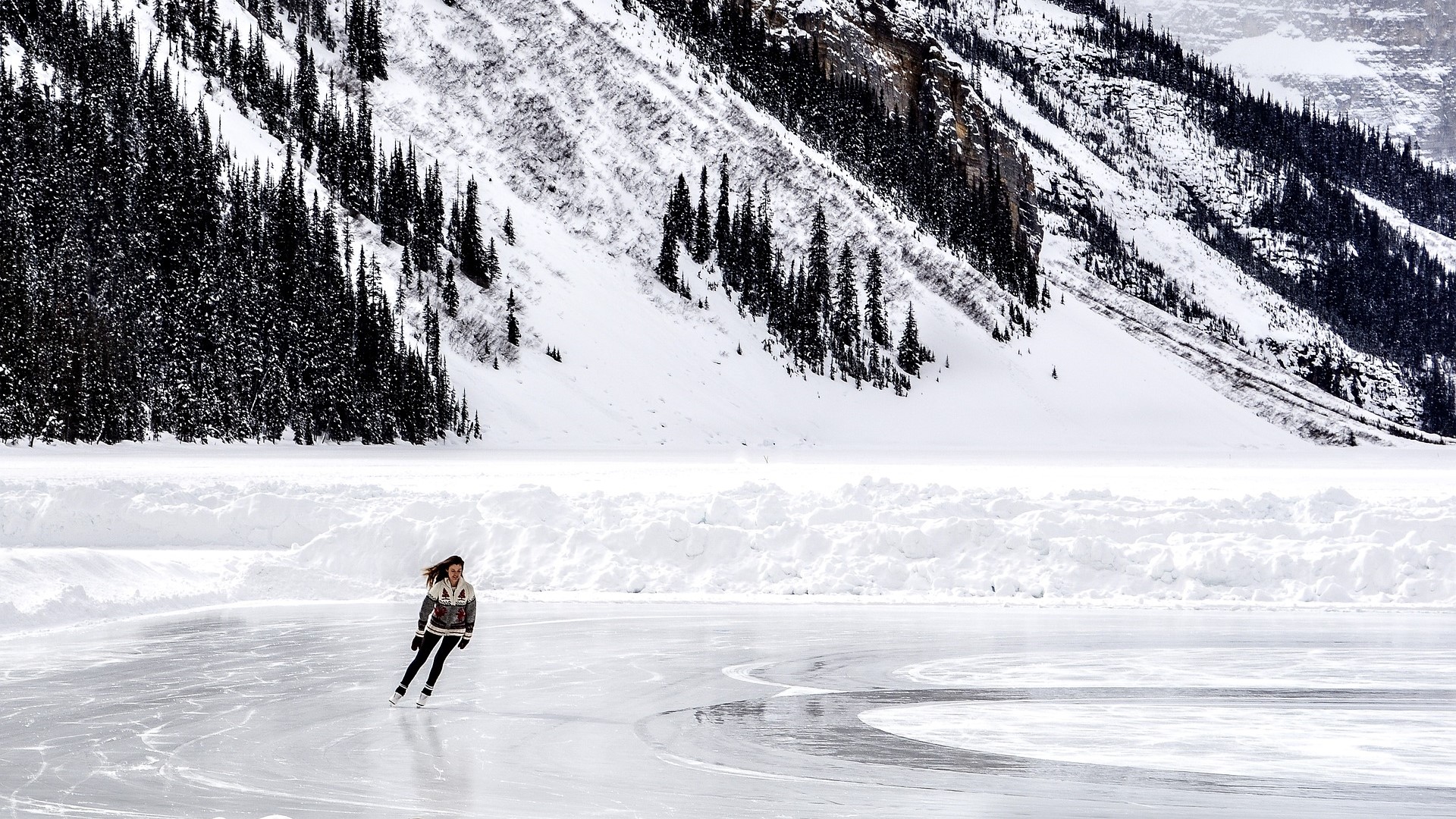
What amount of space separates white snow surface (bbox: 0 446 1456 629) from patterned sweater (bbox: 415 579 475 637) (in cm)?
962

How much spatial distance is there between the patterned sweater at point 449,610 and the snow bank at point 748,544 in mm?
9970

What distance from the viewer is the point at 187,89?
11444cm

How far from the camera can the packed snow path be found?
28.7 ft

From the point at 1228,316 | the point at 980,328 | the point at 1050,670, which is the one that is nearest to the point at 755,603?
the point at 1050,670

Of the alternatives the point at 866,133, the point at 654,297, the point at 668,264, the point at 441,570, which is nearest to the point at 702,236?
the point at 668,264

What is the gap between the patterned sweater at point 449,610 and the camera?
40.9 ft

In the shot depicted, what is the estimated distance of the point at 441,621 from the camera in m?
12.6

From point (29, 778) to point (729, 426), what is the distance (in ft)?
286

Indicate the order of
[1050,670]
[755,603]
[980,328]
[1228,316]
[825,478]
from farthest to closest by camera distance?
[1228,316] → [980,328] → [825,478] → [755,603] → [1050,670]

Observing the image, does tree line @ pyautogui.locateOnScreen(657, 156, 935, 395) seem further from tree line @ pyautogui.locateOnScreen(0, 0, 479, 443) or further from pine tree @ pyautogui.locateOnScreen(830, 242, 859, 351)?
tree line @ pyautogui.locateOnScreen(0, 0, 479, 443)

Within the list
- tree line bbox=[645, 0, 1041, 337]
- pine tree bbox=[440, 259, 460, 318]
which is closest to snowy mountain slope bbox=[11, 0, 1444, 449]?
pine tree bbox=[440, 259, 460, 318]

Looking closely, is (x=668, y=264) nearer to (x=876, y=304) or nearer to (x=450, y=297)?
(x=876, y=304)

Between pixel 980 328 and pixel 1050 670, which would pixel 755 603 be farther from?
pixel 980 328

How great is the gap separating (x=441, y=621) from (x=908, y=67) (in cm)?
15425
